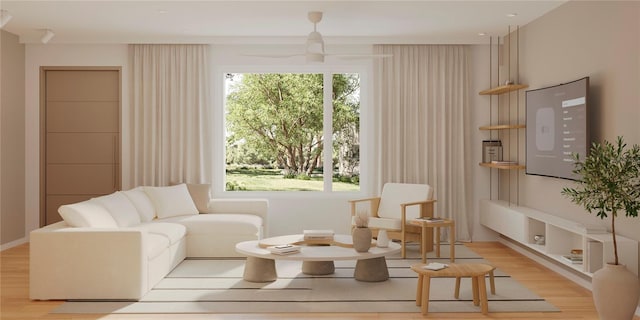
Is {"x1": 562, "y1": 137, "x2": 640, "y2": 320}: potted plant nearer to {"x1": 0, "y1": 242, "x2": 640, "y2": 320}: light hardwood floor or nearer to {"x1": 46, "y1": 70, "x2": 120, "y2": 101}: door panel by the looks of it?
{"x1": 0, "y1": 242, "x2": 640, "y2": 320}: light hardwood floor

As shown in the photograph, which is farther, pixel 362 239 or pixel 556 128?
pixel 556 128

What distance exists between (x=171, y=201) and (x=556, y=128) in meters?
4.23

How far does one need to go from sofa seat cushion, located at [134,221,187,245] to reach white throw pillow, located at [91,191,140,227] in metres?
0.11

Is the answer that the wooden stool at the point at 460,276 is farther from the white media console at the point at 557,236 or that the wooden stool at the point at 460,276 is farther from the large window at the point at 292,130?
the large window at the point at 292,130

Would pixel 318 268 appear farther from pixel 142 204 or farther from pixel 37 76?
pixel 37 76

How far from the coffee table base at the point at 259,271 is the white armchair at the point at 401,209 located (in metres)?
1.78

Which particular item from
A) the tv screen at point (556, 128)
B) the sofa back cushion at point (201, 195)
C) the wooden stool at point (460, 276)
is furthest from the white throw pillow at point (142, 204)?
the tv screen at point (556, 128)

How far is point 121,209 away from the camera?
6113 millimetres

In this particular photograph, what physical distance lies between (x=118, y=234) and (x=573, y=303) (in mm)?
3625

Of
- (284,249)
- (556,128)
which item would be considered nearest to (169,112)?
(284,249)

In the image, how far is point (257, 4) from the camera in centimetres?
618

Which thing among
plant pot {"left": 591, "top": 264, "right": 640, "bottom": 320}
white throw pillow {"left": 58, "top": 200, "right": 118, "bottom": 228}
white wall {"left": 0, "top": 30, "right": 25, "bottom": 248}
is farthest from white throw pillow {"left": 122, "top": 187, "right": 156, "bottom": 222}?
plant pot {"left": 591, "top": 264, "right": 640, "bottom": 320}

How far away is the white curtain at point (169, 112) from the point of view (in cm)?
814

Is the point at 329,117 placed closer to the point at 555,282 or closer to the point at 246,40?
the point at 246,40
